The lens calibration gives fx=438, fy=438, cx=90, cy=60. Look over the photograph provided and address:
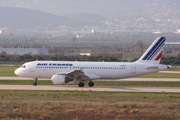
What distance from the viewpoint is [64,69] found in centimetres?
4869

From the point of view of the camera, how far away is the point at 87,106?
31.2 meters

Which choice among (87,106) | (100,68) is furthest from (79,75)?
(87,106)

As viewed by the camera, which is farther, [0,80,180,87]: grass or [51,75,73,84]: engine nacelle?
[0,80,180,87]: grass

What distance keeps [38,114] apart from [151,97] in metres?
13.4

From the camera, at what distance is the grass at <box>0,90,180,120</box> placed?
88.6 ft

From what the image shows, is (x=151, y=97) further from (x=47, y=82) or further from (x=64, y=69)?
(x=47, y=82)

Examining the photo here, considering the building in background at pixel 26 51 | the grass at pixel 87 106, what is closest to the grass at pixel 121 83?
the grass at pixel 87 106

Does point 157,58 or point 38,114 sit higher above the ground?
point 157,58

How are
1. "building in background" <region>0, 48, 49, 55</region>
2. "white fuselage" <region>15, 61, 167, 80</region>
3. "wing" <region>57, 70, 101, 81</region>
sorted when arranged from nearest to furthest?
"wing" <region>57, 70, 101, 81</region> → "white fuselage" <region>15, 61, 167, 80</region> → "building in background" <region>0, 48, 49, 55</region>

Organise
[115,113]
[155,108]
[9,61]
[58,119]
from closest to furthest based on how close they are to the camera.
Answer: [58,119] < [115,113] < [155,108] < [9,61]

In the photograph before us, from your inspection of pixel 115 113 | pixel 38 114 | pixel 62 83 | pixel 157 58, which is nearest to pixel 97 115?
pixel 115 113

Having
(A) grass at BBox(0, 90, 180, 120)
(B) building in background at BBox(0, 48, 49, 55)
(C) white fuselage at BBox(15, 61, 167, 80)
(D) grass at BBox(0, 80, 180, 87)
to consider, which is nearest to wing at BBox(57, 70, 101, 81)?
(C) white fuselage at BBox(15, 61, 167, 80)

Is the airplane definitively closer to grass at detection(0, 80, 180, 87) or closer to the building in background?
grass at detection(0, 80, 180, 87)

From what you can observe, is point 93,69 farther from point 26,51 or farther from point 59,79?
point 26,51
